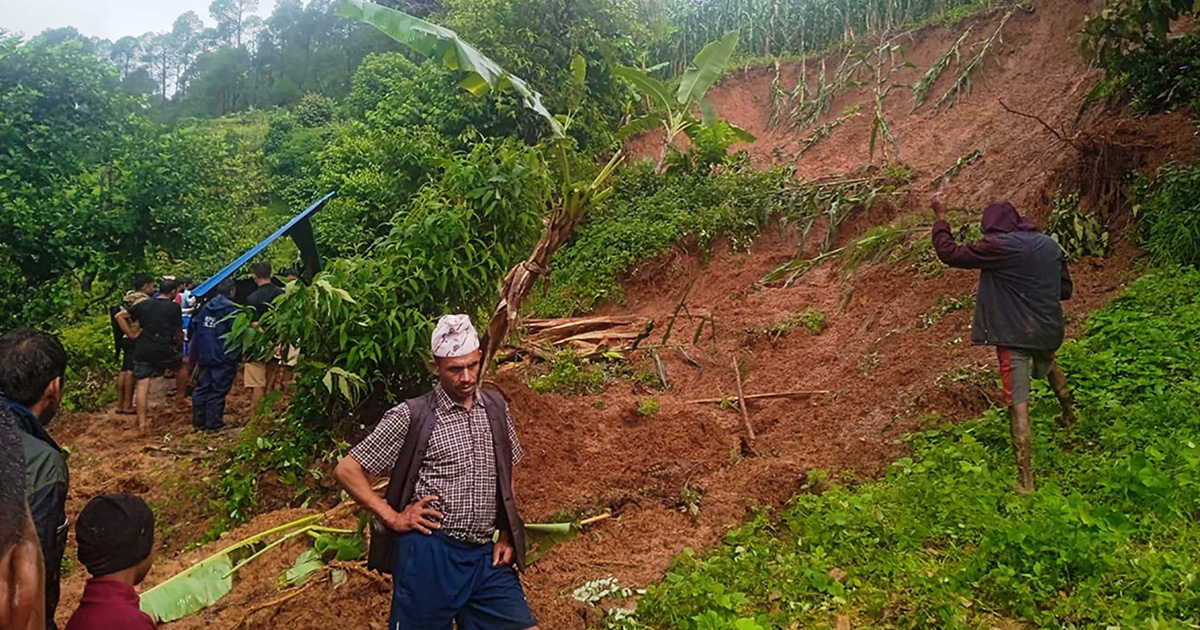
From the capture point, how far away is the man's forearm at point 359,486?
2.78 m

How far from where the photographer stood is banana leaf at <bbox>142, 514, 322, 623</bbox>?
4.08 metres

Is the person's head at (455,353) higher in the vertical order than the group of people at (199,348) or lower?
higher

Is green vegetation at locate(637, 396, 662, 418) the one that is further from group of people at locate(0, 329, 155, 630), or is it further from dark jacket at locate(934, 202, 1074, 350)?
group of people at locate(0, 329, 155, 630)

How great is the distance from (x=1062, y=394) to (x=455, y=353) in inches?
166

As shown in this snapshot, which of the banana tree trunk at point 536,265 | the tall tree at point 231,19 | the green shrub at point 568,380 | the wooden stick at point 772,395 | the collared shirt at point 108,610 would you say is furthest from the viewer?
the tall tree at point 231,19

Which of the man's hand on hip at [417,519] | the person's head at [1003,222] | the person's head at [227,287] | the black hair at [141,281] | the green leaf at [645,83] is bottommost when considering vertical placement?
the person's head at [227,287]

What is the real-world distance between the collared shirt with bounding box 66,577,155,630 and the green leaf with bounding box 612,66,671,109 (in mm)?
4963

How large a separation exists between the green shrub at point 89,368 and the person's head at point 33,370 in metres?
7.52

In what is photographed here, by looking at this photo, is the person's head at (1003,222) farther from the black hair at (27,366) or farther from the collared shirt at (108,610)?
the black hair at (27,366)

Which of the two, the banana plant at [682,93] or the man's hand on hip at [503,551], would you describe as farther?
the banana plant at [682,93]

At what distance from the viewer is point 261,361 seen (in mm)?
7574

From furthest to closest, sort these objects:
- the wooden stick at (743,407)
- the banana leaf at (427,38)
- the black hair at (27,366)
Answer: the wooden stick at (743,407), the banana leaf at (427,38), the black hair at (27,366)

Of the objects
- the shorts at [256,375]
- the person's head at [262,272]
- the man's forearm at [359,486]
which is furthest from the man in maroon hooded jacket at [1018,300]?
the shorts at [256,375]

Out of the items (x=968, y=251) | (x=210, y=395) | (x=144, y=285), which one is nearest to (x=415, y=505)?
(x=968, y=251)
